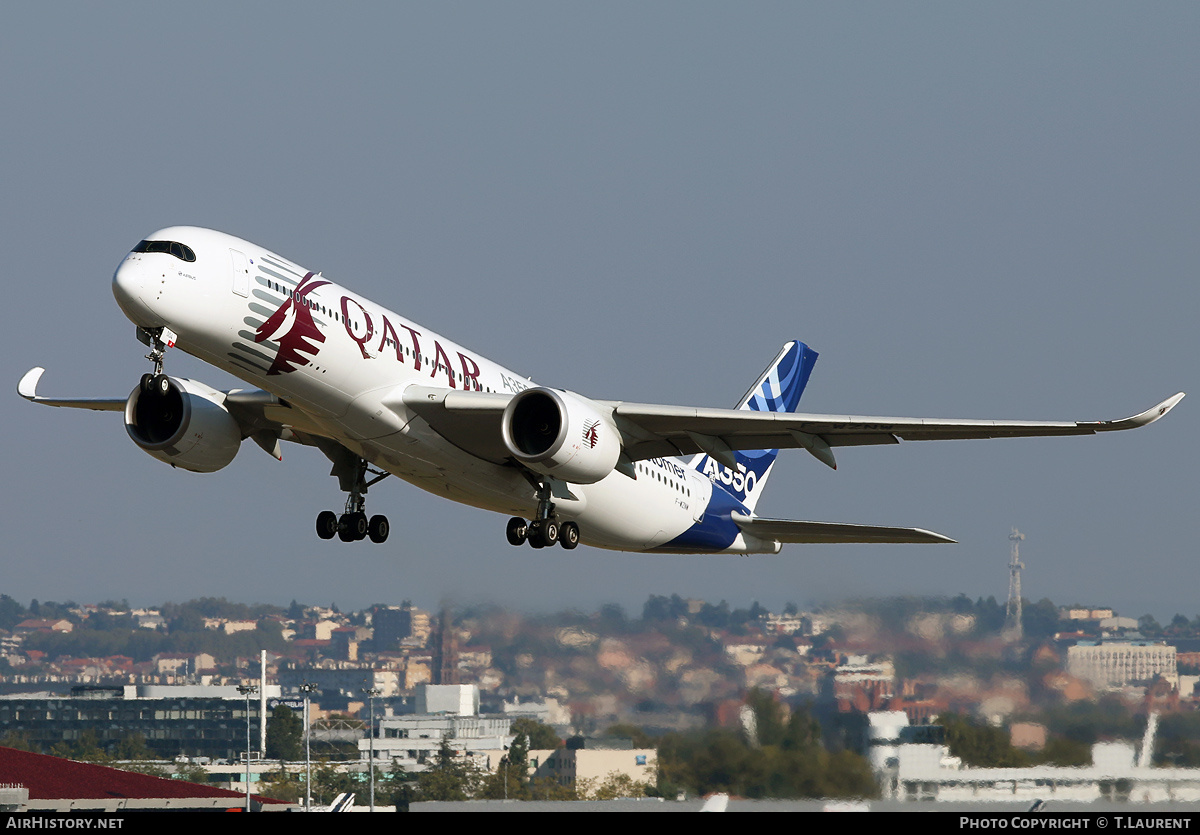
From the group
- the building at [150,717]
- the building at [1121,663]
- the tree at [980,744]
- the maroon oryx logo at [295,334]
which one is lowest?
the building at [150,717]

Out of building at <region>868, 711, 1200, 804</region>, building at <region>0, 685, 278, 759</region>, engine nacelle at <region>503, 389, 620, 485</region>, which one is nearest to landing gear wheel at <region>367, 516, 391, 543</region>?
engine nacelle at <region>503, 389, 620, 485</region>

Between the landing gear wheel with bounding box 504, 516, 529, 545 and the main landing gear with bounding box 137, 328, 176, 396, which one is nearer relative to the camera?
the main landing gear with bounding box 137, 328, 176, 396

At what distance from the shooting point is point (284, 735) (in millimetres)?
43094

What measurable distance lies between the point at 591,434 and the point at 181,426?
7.74 meters

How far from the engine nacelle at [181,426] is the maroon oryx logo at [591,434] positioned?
23.9 ft

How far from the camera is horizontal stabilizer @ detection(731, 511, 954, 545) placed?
91.4 feet

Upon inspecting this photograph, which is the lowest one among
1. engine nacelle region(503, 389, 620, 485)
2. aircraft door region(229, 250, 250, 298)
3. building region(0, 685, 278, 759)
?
building region(0, 685, 278, 759)

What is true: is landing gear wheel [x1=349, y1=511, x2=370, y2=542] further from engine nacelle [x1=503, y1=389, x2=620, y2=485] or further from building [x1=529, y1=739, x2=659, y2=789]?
building [x1=529, y1=739, x2=659, y2=789]

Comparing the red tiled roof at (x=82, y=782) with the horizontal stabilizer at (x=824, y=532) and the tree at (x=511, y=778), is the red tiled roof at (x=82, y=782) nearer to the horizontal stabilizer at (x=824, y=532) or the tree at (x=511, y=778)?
the tree at (x=511, y=778)

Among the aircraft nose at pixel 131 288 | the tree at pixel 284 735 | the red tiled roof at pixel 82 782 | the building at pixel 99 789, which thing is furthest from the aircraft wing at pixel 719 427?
the tree at pixel 284 735

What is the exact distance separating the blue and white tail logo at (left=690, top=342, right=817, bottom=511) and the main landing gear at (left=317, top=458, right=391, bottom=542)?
7303 millimetres

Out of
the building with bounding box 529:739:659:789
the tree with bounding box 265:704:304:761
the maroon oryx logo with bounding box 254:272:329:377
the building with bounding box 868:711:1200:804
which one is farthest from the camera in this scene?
the tree with bounding box 265:704:304:761

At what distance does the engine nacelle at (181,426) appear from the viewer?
26.4m

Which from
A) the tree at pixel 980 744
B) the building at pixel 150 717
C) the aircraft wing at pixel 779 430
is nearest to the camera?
the tree at pixel 980 744
